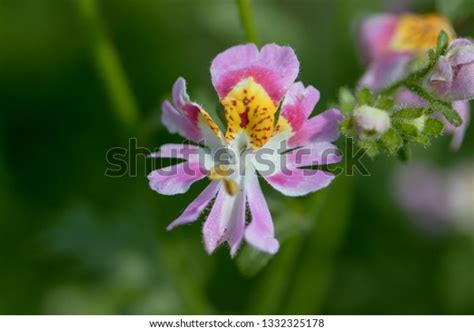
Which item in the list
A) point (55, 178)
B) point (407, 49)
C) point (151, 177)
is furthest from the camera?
point (55, 178)

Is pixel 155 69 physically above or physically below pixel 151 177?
below

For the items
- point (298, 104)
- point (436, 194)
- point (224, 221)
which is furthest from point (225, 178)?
point (436, 194)

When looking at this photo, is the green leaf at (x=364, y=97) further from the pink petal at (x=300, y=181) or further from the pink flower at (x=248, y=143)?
the pink petal at (x=300, y=181)

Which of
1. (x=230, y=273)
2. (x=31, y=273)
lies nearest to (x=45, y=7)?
(x=31, y=273)

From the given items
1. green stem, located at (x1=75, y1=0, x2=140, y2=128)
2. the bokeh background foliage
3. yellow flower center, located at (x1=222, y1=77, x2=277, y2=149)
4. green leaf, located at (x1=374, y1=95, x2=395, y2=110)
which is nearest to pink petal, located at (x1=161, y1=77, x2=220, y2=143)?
yellow flower center, located at (x1=222, y1=77, x2=277, y2=149)

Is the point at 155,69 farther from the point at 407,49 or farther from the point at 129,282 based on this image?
the point at 407,49

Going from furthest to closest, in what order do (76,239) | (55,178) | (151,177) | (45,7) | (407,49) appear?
(45,7)
(55,178)
(76,239)
(407,49)
(151,177)

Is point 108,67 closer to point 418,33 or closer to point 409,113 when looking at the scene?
point 418,33
